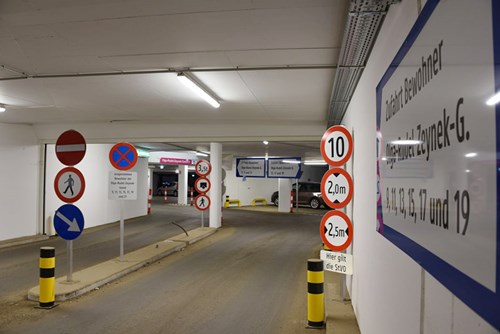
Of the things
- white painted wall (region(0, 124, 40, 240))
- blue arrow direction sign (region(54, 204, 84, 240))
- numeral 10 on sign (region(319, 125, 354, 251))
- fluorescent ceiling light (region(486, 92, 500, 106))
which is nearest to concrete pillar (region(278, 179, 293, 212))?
white painted wall (region(0, 124, 40, 240))

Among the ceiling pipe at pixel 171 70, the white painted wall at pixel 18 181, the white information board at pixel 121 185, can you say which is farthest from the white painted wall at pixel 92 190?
the ceiling pipe at pixel 171 70

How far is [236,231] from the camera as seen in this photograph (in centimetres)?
1569

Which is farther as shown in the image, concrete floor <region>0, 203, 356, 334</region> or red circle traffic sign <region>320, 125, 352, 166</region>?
concrete floor <region>0, 203, 356, 334</region>

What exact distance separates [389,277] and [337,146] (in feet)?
8.23

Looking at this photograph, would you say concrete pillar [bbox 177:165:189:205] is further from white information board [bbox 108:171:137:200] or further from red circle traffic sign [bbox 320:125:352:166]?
red circle traffic sign [bbox 320:125:352:166]

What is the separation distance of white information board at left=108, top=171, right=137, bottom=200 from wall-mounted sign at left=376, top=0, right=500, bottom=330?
23.8 ft

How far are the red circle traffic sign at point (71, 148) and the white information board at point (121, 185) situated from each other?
2248 mm

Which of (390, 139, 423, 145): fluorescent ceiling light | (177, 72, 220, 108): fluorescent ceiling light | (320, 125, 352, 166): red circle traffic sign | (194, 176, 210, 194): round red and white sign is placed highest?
(177, 72, 220, 108): fluorescent ceiling light

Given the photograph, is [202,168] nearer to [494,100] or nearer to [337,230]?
[337,230]

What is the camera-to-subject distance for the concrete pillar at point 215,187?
16312 millimetres

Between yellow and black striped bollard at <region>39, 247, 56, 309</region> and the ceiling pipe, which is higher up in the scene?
the ceiling pipe

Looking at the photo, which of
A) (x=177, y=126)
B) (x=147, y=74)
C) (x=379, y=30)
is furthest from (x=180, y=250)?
(x=379, y=30)

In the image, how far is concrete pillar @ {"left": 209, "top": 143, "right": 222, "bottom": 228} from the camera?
1631cm

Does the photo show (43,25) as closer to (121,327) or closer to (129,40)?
(129,40)
